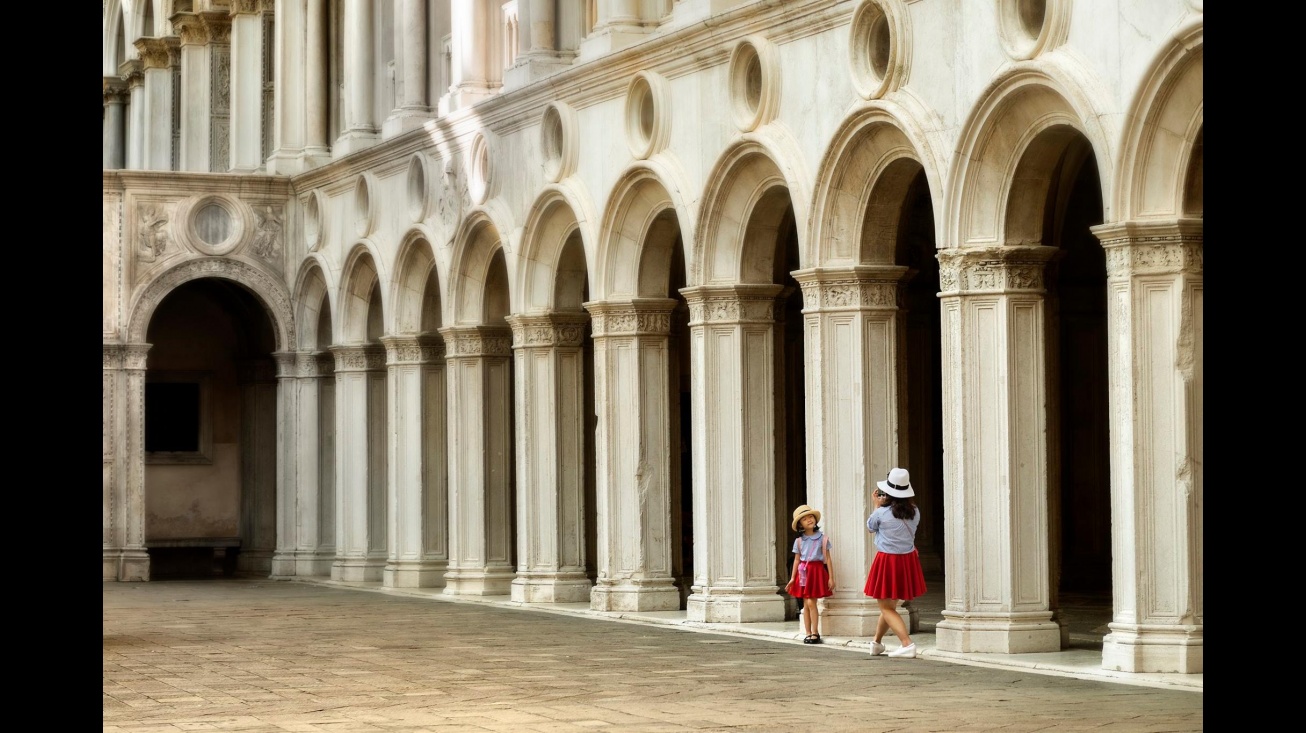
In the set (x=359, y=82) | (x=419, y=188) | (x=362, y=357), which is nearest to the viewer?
(x=419, y=188)

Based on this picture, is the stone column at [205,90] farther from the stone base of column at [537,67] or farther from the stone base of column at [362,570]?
the stone base of column at [537,67]

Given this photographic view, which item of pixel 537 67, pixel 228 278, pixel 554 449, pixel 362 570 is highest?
pixel 537 67

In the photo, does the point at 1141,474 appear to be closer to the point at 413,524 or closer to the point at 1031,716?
the point at 1031,716

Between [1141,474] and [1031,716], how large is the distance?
10.5ft

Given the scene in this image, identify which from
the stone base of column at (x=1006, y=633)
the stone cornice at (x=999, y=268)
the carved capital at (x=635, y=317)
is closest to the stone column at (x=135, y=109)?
the carved capital at (x=635, y=317)

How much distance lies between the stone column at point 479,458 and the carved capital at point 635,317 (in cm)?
389

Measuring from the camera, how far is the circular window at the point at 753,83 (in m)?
17.5

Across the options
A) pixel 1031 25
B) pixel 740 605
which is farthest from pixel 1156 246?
pixel 740 605

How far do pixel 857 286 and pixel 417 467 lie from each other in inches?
426

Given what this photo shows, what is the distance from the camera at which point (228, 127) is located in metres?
35.9

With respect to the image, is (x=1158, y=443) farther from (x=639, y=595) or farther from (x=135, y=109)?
(x=135, y=109)

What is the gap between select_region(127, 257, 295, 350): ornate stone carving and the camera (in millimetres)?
28906

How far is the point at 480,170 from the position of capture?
23.6 metres
